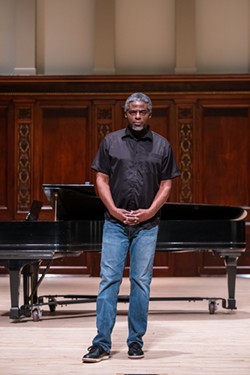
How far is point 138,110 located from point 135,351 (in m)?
1.32

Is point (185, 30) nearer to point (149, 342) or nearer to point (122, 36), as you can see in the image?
point (122, 36)

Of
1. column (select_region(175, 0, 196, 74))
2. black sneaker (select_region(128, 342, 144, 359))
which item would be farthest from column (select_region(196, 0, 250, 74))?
black sneaker (select_region(128, 342, 144, 359))

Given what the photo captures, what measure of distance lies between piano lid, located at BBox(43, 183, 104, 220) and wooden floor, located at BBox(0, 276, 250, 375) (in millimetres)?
822

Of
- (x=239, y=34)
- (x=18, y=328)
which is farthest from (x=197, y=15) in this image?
(x=18, y=328)

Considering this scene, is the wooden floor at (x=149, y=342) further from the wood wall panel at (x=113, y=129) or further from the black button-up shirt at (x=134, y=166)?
the wood wall panel at (x=113, y=129)

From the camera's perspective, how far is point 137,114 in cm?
469

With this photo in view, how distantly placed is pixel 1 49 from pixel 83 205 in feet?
17.3

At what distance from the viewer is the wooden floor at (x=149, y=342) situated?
4461mm

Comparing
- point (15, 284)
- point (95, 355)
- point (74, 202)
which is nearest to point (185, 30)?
point (74, 202)

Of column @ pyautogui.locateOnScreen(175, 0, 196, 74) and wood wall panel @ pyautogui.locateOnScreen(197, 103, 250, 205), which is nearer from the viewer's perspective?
wood wall panel @ pyautogui.locateOnScreen(197, 103, 250, 205)

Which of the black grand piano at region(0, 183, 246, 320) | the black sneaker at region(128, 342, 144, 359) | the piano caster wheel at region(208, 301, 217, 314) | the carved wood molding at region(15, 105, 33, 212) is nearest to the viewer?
the black sneaker at region(128, 342, 144, 359)

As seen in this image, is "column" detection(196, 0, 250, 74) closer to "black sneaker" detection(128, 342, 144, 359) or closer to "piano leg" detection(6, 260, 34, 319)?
"piano leg" detection(6, 260, 34, 319)

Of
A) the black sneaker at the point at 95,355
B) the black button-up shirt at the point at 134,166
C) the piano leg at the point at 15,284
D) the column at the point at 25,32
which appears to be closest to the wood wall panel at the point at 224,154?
the column at the point at 25,32

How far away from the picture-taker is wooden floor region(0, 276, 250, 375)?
4461 millimetres
